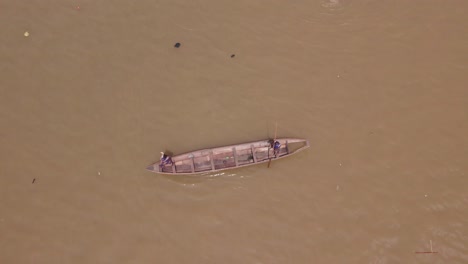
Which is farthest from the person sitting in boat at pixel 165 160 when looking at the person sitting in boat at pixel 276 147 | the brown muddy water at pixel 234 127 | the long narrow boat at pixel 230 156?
the person sitting in boat at pixel 276 147

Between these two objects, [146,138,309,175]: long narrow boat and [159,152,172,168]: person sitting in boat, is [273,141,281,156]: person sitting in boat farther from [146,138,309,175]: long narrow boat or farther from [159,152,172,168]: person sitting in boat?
[159,152,172,168]: person sitting in boat

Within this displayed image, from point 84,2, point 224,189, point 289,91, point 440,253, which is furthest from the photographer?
point 84,2

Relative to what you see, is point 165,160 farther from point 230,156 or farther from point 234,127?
point 234,127

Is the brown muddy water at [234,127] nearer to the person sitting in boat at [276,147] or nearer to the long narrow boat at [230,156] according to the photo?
the long narrow boat at [230,156]

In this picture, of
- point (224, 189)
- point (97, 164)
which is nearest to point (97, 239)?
point (97, 164)

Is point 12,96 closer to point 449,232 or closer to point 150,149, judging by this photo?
point 150,149

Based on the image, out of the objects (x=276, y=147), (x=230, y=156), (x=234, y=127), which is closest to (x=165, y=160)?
(x=230, y=156)

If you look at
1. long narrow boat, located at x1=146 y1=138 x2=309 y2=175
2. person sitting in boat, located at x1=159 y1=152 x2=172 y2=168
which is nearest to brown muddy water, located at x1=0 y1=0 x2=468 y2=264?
long narrow boat, located at x1=146 y1=138 x2=309 y2=175

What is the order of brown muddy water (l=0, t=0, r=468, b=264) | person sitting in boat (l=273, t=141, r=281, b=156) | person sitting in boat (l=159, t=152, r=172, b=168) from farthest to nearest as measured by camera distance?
person sitting in boat (l=273, t=141, r=281, b=156) < person sitting in boat (l=159, t=152, r=172, b=168) < brown muddy water (l=0, t=0, r=468, b=264)
